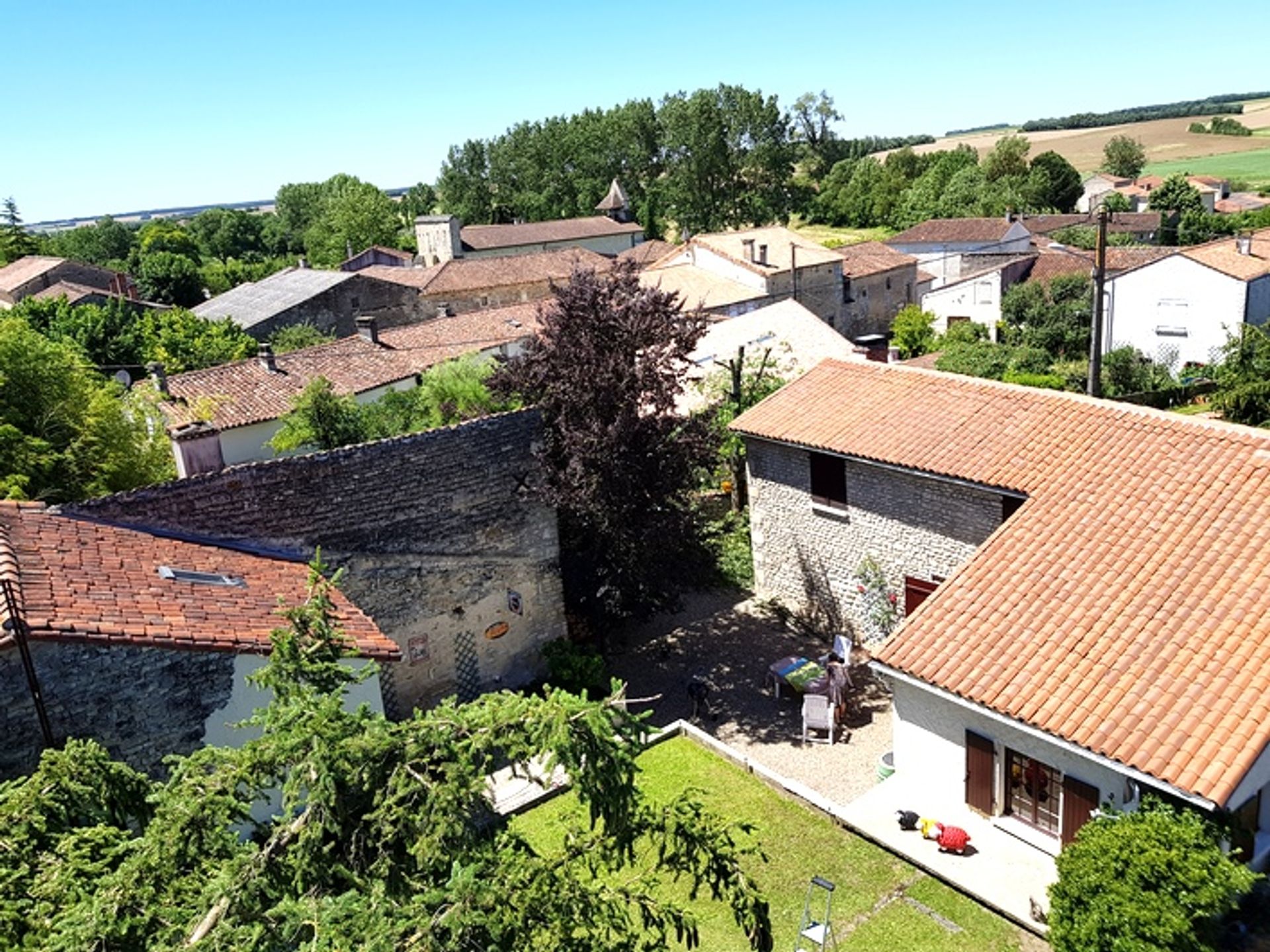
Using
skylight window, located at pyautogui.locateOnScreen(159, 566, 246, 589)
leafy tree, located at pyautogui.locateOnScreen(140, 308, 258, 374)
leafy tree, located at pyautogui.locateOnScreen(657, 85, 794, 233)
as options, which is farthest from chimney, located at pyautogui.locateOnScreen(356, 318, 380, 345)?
leafy tree, located at pyautogui.locateOnScreen(657, 85, 794, 233)

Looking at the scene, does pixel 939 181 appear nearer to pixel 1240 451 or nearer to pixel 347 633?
pixel 1240 451

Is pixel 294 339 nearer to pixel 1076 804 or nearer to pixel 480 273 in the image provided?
pixel 480 273

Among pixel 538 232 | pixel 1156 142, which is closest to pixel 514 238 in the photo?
pixel 538 232

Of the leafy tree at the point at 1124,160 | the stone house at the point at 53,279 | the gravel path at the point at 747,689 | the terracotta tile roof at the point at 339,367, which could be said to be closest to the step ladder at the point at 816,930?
the gravel path at the point at 747,689

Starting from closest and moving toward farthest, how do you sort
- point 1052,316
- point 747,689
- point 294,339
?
point 747,689, point 294,339, point 1052,316

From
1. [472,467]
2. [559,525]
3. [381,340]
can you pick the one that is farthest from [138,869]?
[381,340]

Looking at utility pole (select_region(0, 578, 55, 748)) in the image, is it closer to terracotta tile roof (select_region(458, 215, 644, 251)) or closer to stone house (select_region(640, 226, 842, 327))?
stone house (select_region(640, 226, 842, 327))
